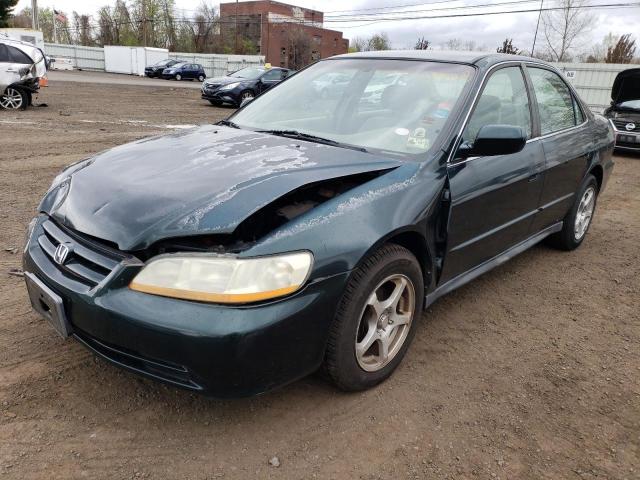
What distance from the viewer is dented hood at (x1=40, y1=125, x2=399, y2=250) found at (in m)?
2.07

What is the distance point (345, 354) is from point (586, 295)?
2.52 m

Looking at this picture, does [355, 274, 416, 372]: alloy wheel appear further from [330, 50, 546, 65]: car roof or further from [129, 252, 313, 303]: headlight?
[330, 50, 546, 65]: car roof

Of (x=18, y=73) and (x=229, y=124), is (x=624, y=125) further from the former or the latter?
(x=18, y=73)

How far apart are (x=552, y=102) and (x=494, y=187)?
1.41 meters

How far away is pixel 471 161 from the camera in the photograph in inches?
116

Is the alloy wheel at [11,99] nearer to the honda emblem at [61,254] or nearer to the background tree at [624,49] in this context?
the honda emblem at [61,254]

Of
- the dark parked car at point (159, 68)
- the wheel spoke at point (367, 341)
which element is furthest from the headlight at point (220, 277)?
the dark parked car at point (159, 68)

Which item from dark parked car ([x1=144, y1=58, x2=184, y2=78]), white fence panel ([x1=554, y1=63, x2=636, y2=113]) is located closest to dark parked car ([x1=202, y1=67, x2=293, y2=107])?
white fence panel ([x1=554, y1=63, x2=636, y2=113])

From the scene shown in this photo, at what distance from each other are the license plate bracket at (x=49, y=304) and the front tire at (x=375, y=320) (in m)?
1.13

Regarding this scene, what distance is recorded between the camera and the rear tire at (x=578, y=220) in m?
4.54

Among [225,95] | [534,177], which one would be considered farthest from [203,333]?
[225,95]

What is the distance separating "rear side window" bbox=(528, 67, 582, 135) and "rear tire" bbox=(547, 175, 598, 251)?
660mm

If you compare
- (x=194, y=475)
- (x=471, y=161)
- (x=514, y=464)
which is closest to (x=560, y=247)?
(x=471, y=161)

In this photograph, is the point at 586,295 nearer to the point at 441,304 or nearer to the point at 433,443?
the point at 441,304
